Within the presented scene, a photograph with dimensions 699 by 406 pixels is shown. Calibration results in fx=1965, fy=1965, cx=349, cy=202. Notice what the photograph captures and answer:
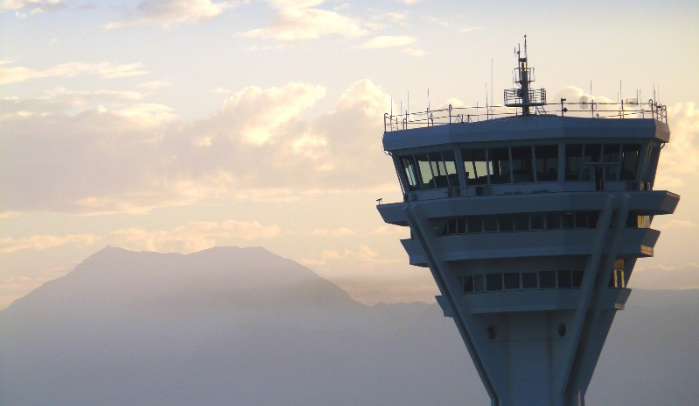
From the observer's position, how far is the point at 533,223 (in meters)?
137

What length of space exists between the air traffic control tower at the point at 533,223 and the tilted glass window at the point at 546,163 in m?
0.07

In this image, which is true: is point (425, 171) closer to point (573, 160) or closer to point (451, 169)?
point (451, 169)

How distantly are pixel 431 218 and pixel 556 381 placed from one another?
49.1 feet

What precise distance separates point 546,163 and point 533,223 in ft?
14.5

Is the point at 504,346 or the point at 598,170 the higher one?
the point at 598,170

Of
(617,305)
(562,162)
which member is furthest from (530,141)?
(617,305)

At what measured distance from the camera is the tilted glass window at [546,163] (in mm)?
137750

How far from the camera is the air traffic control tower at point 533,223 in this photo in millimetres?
137000

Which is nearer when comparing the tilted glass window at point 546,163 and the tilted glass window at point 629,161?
the tilted glass window at point 546,163

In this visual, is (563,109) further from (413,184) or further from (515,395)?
(515,395)

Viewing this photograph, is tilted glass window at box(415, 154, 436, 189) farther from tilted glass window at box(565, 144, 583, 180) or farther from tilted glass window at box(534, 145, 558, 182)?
tilted glass window at box(565, 144, 583, 180)

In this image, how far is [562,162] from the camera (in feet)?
452

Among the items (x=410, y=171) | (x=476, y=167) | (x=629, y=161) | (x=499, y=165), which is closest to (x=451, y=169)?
(x=476, y=167)

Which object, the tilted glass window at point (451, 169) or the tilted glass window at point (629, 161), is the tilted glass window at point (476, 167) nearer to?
the tilted glass window at point (451, 169)
